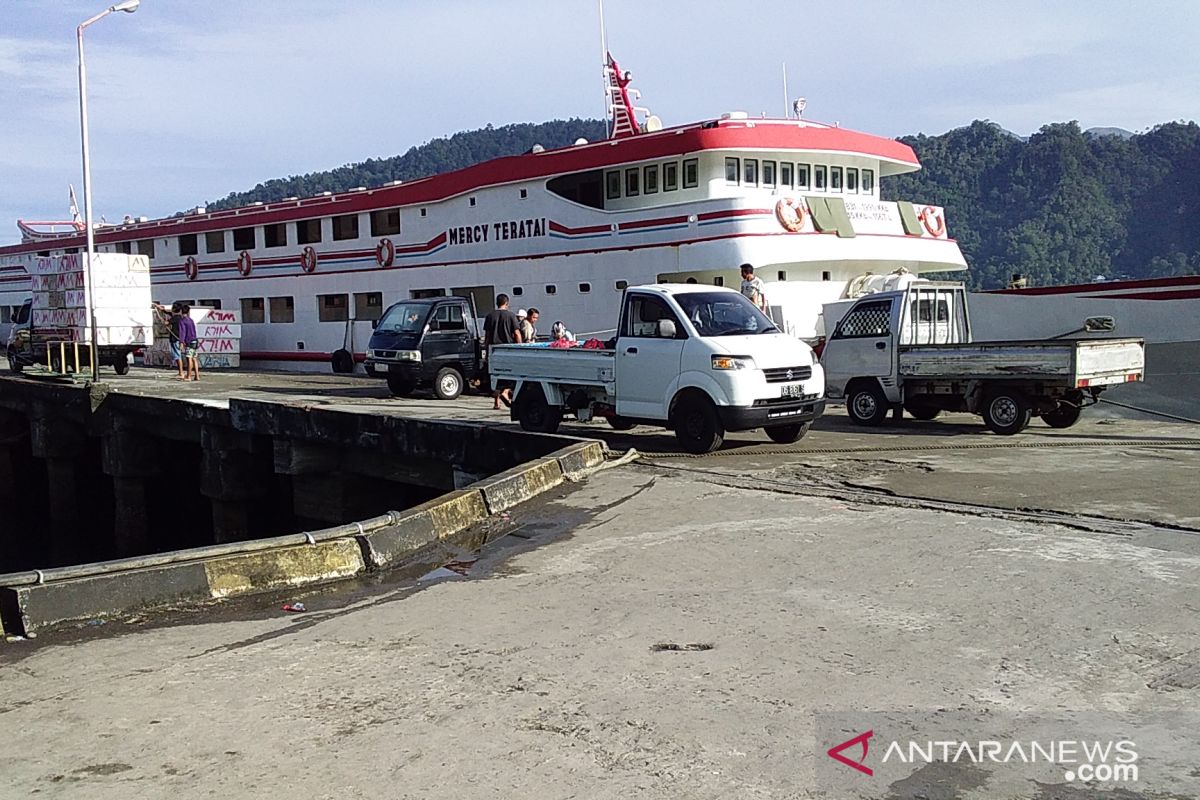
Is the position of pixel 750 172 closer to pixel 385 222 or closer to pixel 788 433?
pixel 788 433

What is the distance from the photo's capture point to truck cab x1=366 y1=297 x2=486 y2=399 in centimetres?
1998

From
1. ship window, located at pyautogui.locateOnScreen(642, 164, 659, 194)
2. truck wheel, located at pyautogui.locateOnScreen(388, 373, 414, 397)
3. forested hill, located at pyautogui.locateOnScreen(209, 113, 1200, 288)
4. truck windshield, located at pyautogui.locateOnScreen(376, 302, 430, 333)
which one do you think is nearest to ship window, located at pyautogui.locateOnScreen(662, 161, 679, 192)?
ship window, located at pyautogui.locateOnScreen(642, 164, 659, 194)

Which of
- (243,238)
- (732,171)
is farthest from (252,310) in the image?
(732,171)

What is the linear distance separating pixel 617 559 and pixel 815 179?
57.3 feet

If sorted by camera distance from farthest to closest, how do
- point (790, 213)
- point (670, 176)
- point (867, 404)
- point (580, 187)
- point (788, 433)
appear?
point (580, 187), point (670, 176), point (790, 213), point (867, 404), point (788, 433)

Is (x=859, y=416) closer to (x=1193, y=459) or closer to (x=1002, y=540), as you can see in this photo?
(x=1193, y=459)

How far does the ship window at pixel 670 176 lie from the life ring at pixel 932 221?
5561 millimetres

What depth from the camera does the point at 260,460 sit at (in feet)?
56.3

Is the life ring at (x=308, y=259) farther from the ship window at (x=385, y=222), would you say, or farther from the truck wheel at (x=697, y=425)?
the truck wheel at (x=697, y=425)

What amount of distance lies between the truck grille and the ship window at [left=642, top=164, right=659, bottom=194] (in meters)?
11.8

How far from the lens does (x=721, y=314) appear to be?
12.2m

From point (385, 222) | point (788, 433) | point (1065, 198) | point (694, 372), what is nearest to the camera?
point (694, 372)

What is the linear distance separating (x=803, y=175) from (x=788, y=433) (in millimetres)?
11928

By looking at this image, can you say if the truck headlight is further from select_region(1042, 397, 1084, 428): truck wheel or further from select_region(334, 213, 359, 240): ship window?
select_region(334, 213, 359, 240): ship window
